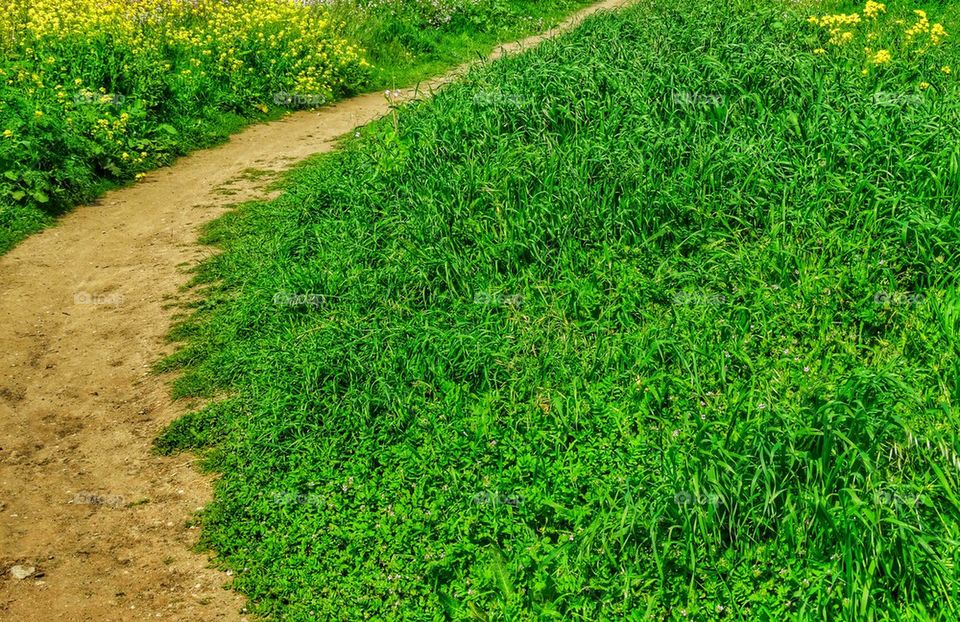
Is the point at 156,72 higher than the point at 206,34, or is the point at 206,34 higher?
the point at 206,34

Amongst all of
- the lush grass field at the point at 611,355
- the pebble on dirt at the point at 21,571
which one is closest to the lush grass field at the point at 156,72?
the lush grass field at the point at 611,355

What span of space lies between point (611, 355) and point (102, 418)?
11.6 ft

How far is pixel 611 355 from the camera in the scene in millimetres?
5602

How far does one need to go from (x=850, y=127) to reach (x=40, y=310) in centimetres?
691

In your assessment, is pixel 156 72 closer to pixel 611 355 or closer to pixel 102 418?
pixel 102 418

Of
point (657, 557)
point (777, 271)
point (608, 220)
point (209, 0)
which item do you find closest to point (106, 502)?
point (657, 557)

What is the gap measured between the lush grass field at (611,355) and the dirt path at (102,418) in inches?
11.1

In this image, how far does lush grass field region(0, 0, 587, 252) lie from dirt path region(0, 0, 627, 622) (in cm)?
55

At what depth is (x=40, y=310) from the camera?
737 cm

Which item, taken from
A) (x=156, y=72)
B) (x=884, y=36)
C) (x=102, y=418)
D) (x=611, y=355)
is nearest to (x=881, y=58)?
(x=884, y=36)

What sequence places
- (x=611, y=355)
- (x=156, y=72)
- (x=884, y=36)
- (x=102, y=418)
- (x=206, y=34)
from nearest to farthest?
1. (x=611, y=355)
2. (x=102, y=418)
3. (x=884, y=36)
4. (x=156, y=72)
5. (x=206, y=34)

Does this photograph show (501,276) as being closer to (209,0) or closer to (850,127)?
(850,127)

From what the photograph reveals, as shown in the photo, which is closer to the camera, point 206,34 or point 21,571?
point 21,571

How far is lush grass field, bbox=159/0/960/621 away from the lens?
13.8ft
